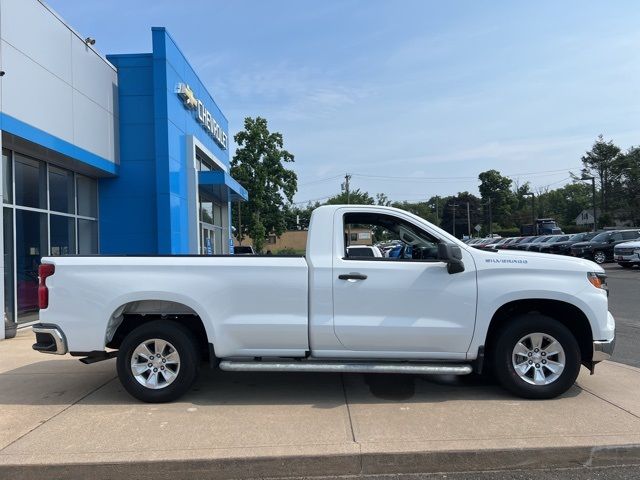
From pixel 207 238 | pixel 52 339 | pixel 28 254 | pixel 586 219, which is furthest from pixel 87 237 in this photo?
pixel 586 219

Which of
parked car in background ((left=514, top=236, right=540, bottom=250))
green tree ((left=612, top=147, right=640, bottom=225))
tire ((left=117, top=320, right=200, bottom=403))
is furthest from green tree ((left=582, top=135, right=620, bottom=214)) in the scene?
tire ((left=117, top=320, right=200, bottom=403))

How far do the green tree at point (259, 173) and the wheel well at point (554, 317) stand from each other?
3068cm

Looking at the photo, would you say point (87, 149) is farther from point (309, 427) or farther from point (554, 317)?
point (554, 317)

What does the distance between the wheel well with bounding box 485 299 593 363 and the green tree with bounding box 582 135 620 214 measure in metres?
60.1

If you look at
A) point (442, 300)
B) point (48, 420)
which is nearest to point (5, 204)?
point (48, 420)

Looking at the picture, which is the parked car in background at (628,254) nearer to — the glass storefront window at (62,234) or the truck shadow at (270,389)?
the truck shadow at (270,389)

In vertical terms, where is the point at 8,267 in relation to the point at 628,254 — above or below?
above

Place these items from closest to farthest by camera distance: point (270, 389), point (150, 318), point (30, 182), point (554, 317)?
point (554, 317)
point (150, 318)
point (270, 389)
point (30, 182)

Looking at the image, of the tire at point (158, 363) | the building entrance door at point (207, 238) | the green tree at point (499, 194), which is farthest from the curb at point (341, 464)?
the green tree at point (499, 194)

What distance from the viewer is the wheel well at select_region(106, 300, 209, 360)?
548 centimetres

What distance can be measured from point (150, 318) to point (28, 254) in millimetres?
7340

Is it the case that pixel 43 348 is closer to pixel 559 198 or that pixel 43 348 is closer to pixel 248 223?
pixel 248 223

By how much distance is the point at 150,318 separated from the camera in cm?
573

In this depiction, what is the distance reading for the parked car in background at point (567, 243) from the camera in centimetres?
3047
